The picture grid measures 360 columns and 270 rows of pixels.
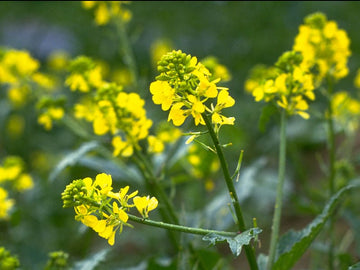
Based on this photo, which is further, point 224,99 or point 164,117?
point 164,117

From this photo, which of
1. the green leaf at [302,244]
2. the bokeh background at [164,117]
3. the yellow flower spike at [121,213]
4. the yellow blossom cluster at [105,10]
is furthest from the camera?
the bokeh background at [164,117]

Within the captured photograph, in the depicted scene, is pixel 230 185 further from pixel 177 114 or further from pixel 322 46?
pixel 322 46

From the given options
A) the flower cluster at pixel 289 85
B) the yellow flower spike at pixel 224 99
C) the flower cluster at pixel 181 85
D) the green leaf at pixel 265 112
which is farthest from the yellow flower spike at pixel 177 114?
the green leaf at pixel 265 112

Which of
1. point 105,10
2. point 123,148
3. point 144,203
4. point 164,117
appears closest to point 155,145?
point 123,148

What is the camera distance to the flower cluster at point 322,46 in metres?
2.02

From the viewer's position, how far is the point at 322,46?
6.69 feet

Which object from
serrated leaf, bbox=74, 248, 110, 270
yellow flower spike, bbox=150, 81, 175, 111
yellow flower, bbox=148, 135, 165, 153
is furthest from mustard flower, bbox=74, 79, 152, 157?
yellow flower spike, bbox=150, 81, 175, 111

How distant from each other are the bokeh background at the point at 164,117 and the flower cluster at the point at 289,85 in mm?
734

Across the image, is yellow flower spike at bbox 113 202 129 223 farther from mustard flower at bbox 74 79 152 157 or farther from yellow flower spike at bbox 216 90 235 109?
mustard flower at bbox 74 79 152 157

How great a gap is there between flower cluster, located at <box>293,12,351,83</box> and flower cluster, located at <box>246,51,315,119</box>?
299 millimetres

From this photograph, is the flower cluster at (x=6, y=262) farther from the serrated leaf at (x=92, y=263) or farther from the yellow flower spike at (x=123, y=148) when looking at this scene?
the yellow flower spike at (x=123, y=148)

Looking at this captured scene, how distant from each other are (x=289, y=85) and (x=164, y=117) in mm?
2391

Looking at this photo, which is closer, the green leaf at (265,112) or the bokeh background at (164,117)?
the green leaf at (265,112)

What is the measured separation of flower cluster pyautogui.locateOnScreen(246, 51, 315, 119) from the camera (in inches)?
65.7
